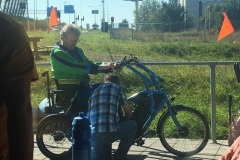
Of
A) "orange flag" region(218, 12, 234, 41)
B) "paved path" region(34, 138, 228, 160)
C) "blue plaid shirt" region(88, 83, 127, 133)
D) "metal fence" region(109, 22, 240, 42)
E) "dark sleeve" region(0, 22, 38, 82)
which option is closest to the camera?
"dark sleeve" region(0, 22, 38, 82)

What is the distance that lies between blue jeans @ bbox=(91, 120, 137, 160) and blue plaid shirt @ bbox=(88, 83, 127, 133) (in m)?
0.08

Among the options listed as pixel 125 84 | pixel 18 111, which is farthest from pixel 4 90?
pixel 125 84

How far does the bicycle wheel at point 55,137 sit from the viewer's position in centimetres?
603

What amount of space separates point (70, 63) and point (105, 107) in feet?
2.82

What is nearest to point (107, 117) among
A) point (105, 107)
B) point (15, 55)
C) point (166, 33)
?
point (105, 107)

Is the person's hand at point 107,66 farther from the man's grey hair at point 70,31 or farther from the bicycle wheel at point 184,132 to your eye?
the bicycle wheel at point 184,132

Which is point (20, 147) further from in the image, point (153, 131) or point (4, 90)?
point (153, 131)

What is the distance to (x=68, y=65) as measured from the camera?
5.96 m

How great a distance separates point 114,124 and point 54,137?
39.1 inches

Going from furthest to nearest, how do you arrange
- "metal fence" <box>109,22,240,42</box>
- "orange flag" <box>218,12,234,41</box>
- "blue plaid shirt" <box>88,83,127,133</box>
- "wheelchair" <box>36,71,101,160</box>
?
"metal fence" <box>109,22,240,42</box> → "orange flag" <box>218,12,234,41</box> → "wheelchair" <box>36,71,101,160</box> → "blue plaid shirt" <box>88,83,127,133</box>

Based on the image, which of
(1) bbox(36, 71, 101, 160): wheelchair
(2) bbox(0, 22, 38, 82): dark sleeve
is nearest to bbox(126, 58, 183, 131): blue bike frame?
(1) bbox(36, 71, 101, 160): wheelchair

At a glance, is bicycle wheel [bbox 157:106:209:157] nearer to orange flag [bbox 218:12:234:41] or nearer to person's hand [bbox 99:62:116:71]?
person's hand [bbox 99:62:116:71]

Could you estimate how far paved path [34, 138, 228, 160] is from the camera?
20.0 feet

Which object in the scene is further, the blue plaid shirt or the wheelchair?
the wheelchair
